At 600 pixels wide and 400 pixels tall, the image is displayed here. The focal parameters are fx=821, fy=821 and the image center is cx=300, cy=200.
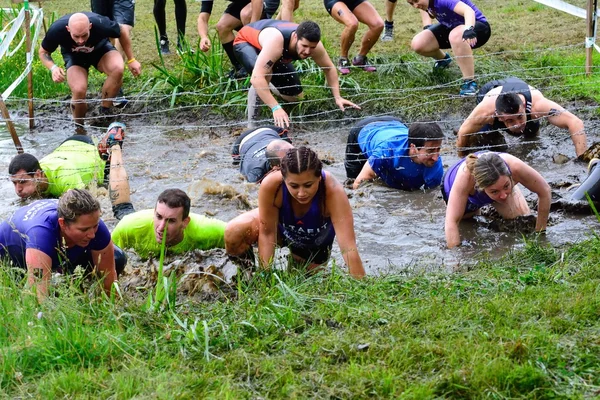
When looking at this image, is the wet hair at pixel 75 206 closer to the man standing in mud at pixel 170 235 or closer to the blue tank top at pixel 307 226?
the man standing in mud at pixel 170 235

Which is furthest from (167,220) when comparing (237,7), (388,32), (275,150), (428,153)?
(388,32)

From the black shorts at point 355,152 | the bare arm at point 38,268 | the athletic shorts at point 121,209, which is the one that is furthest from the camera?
the black shorts at point 355,152

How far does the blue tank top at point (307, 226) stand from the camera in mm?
5711

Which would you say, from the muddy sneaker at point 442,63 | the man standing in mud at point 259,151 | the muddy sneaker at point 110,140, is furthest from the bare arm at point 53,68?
the muddy sneaker at point 442,63

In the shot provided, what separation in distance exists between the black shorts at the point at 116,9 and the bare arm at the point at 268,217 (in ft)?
18.1

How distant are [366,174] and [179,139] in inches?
107

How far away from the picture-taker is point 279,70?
9648 millimetres

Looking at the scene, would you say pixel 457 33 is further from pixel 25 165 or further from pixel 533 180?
pixel 25 165

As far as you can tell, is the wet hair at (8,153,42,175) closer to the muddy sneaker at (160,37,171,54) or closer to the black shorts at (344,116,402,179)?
the black shorts at (344,116,402,179)

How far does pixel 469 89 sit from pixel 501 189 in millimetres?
3637

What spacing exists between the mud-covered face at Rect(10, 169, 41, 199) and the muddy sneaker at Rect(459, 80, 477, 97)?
194 inches

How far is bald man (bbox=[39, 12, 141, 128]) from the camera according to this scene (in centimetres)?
937

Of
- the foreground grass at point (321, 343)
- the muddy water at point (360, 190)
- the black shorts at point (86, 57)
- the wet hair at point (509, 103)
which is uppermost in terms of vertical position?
the black shorts at point (86, 57)

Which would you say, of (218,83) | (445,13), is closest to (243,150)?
(218,83)
